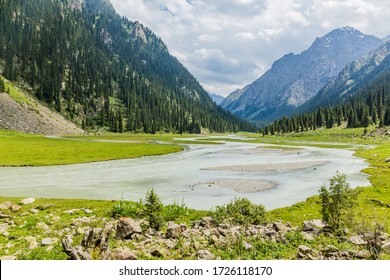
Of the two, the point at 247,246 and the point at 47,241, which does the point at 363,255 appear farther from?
A: the point at 47,241

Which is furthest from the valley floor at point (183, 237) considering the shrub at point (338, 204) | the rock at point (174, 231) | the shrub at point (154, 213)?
the shrub at point (338, 204)

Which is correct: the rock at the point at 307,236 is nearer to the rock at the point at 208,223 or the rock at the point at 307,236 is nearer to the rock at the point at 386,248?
the rock at the point at 386,248

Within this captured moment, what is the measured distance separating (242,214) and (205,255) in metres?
8.18

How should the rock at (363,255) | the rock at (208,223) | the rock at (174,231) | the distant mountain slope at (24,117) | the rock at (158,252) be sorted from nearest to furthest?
1. the rock at (363,255)
2. the rock at (158,252)
3. the rock at (174,231)
4. the rock at (208,223)
5. the distant mountain slope at (24,117)

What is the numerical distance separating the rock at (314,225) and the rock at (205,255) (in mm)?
7892

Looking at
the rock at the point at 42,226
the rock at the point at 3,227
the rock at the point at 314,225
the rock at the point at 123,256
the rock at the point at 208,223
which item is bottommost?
the rock at the point at 314,225

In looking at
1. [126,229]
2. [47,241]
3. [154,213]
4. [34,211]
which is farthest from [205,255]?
[34,211]

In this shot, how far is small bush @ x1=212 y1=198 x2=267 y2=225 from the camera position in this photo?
66.0 ft

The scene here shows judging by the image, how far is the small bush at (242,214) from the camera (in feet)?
66.0

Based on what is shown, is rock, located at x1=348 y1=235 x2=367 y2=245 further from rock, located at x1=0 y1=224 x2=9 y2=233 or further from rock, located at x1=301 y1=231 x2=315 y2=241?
rock, located at x1=0 y1=224 x2=9 y2=233

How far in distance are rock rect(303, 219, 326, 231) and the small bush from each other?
2.91m

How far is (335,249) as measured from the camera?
45.8 ft

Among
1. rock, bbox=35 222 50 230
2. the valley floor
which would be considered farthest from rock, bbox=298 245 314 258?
rock, bbox=35 222 50 230
